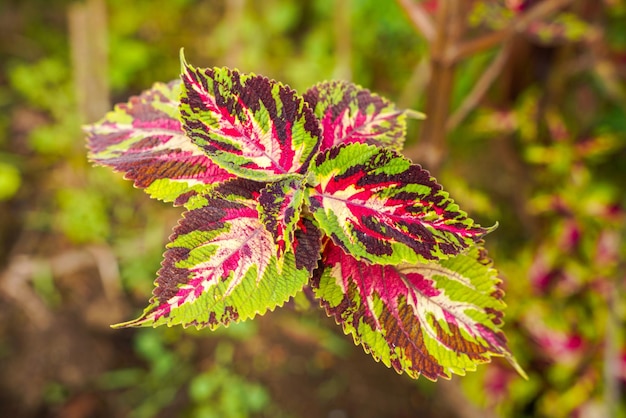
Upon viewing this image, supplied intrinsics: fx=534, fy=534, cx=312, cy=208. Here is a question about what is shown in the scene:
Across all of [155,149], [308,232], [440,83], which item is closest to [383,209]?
[308,232]

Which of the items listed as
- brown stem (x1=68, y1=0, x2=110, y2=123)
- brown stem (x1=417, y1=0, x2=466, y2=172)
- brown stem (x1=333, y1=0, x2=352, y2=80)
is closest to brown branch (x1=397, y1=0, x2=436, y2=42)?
brown stem (x1=417, y1=0, x2=466, y2=172)

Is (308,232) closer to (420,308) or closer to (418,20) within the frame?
(420,308)

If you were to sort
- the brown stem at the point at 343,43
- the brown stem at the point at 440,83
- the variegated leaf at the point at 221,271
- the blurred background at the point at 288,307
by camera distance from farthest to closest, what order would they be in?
the brown stem at the point at 343,43 < the blurred background at the point at 288,307 < the brown stem at the point at 440,83 < the variegated leaf at the point at 221,271

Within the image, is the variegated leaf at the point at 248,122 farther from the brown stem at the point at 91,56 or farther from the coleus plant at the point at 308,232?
the brown stem at the point at 91,56

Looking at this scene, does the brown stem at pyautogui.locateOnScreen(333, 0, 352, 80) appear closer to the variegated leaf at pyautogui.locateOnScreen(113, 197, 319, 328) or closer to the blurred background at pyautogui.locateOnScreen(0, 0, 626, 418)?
the blurred background at pyautogui.locateOnScreen(0, 0, 626, 418)

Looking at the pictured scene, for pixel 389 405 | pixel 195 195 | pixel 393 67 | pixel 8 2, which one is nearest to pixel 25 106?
pixel 8 2

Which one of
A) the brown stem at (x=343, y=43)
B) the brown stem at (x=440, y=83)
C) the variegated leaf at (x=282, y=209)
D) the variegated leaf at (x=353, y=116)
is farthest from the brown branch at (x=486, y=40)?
the brown stem at (x=343, y=43)

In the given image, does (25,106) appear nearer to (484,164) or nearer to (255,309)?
(484,164)
